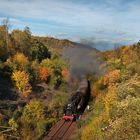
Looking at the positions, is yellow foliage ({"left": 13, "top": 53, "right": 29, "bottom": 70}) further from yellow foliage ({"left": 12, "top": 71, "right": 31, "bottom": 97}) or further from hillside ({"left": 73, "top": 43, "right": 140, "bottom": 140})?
hillside ({"left": 73, "top": 43, "right": 140, "bottom": 140})

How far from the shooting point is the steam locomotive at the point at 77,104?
2596 inches

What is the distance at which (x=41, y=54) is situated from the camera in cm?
10400

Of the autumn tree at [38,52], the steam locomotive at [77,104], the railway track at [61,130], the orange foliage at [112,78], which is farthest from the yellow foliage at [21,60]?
the railway track at [61,130]

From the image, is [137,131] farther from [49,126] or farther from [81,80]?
[81,80]

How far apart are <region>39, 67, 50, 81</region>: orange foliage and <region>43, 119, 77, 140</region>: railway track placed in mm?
22769

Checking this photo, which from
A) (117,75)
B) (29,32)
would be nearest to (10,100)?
(117,75)

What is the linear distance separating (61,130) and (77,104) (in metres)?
9.64

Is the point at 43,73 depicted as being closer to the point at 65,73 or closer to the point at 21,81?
the point at 65,73

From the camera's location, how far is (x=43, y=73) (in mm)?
87188

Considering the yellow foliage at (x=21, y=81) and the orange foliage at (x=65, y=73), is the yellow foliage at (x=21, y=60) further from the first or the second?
the orange foliage at (x=65, y=73)

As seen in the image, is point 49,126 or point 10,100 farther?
point 10,100

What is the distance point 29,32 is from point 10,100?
1224 inches

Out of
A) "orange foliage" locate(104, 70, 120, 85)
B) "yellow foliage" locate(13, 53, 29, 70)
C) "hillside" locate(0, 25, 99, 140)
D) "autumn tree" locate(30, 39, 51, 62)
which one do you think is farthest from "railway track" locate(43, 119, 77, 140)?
"autumn tree" locate(30, 39, 51, 62)

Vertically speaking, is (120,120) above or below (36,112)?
above
